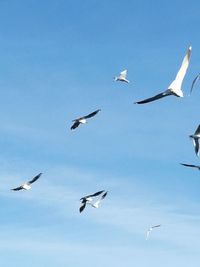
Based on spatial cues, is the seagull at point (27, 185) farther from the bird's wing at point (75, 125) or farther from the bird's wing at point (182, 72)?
the bird's wing at point (182, 72)

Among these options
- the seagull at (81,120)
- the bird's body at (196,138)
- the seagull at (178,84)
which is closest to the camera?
the seagull at (178,84)

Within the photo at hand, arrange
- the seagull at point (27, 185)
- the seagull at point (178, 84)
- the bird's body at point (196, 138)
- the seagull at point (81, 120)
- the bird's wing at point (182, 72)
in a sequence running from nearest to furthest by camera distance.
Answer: the seagull at point (178, 84) → the bird's wing at point (182, 72) → the bird's body at point (196, 138) → the seagull at point (81, 120) → the seagull at point (27, 185)

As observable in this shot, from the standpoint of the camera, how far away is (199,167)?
61.0 m

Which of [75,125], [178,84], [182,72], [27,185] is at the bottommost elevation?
[178,84]

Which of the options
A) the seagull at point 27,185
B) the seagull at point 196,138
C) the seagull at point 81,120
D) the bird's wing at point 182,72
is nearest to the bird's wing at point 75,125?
the seagull at point 81,120

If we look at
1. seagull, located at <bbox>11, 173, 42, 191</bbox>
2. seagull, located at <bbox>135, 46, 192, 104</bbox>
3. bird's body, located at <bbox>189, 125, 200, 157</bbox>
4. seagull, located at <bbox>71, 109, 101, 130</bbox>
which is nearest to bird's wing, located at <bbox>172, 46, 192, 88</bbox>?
seagull, located at <bbox>135, 46, 192, 104</bbox>

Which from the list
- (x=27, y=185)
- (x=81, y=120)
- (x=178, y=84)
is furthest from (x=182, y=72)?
(x=27, y=185)

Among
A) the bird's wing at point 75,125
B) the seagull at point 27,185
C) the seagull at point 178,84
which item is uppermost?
the bird's wing at point 75,125

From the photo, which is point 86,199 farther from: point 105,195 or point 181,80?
point 181,80

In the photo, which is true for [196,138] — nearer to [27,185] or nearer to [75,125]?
[75,125]

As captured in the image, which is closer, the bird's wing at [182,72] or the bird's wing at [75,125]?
the bird's wing at [182,72]

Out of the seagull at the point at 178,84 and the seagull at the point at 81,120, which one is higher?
the seagull at the point at 81,120

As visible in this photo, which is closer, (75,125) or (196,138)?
(196,138)

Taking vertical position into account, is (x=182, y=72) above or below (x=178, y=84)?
above
